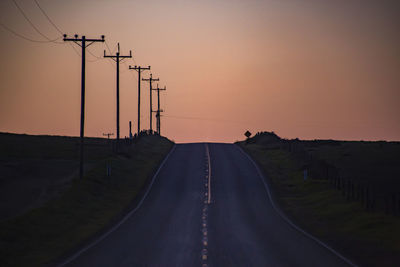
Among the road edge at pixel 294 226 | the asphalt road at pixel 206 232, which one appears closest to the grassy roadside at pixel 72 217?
the asphalt road at pixel 206 232

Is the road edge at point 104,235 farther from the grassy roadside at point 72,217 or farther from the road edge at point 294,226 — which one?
the road edge at point 294,226

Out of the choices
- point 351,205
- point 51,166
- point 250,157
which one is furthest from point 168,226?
point 250,157

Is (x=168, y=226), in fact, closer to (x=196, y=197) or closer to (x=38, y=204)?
(x=38, y=204)

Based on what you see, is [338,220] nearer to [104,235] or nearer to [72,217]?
[104,235]

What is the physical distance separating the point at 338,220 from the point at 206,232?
28.2 ft

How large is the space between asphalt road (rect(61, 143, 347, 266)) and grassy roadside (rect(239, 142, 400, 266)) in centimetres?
116

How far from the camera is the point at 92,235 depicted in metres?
29.0

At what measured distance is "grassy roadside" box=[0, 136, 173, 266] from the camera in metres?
25.1

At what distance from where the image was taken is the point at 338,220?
34.5 metres

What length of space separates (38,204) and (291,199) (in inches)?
679

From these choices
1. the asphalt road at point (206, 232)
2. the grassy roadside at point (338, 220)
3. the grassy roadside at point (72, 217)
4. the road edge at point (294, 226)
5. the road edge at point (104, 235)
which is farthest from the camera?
the grassy roadside at point (72, 217)

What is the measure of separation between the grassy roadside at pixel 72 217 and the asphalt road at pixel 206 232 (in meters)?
1.46

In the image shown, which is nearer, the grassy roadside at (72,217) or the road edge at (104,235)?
the road edge at (104,235)

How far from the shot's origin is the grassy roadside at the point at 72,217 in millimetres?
25119
